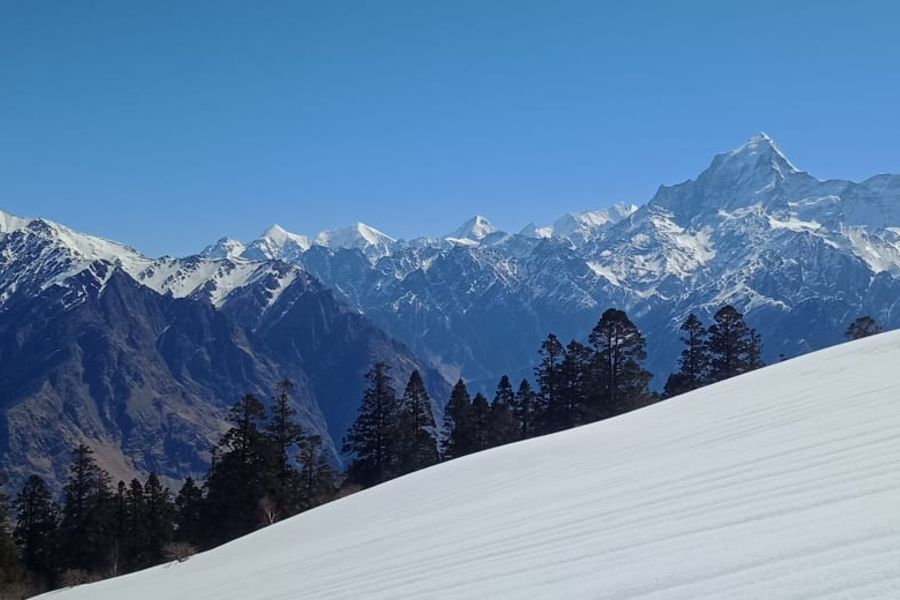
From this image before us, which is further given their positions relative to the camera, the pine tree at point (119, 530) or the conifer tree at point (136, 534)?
the conifer tree at point (136, 534)

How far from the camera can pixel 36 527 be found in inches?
1438

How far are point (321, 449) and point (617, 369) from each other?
13694 mm

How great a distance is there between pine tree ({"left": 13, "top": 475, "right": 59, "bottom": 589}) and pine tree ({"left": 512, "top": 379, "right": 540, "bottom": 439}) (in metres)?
21.7

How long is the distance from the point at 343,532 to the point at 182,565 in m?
5.19

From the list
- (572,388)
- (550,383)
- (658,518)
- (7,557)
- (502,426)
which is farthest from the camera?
(550,383)

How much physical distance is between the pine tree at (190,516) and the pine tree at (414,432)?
28.6 ft

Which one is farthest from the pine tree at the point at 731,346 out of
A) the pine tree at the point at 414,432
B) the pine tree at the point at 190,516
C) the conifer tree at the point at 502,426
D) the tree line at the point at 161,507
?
the pine tree at the point at 190,516

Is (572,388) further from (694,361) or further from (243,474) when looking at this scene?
(243,474)

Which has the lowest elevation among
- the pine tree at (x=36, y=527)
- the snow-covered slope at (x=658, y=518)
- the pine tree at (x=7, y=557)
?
the snow-covered slope at (x=658, y=518)

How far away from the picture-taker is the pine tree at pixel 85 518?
33.3m

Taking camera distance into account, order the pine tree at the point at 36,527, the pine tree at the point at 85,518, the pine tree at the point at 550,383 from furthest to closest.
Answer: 1. the pine tree at the point at 550,383
2. the pine tree at the point at 36,527
3. the pine tree at the point at 85,518

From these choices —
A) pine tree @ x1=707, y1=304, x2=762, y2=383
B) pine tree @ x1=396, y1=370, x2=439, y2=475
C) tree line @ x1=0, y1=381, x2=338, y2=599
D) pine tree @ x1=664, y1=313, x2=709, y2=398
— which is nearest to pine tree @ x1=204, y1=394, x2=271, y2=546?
Answer: tree line @ x1=0, y1=381, x2=338, y2=599

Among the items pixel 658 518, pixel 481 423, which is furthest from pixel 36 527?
pixel 658 518

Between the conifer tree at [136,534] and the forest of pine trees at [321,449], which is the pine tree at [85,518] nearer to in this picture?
the forest of pine trees at [321,449]
